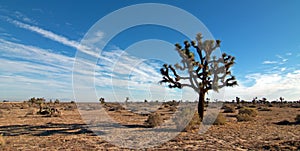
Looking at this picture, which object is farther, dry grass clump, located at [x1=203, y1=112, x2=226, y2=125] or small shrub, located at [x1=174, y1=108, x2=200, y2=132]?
dry grass clump, located at [x1=203, y1=112, x2=226, y2=125]

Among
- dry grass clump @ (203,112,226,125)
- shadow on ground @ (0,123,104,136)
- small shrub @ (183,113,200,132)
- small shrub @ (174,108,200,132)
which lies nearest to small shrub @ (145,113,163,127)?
small shrub @ (174,108,200,132)

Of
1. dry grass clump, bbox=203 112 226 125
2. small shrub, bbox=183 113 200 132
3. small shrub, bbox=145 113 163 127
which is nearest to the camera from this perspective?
small shrub, bbox=183 113 200 132

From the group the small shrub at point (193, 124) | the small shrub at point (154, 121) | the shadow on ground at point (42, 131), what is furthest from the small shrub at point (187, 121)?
the shadow on ground at point (42, 131)

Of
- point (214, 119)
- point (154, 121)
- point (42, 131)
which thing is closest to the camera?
point (42, 131)

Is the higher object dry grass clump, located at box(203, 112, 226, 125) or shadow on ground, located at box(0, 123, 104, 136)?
dry grass clump, located at box(203, 112, 226, 125)

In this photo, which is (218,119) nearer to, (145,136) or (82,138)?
(145,136)

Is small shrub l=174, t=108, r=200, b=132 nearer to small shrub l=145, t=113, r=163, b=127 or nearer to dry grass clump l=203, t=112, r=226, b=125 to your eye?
dry grass clump l=203, t=112, r=226, b=125

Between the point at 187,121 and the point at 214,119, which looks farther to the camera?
the point at 214,119

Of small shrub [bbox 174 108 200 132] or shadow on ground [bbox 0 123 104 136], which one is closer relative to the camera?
shadow on ground [bbox 0 123 104 136]

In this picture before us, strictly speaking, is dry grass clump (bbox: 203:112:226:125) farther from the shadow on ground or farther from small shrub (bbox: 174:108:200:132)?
the shadow on ground

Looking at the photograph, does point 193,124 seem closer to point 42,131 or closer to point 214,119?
point 214,119

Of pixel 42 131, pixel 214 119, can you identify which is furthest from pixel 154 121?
pixel 42 131

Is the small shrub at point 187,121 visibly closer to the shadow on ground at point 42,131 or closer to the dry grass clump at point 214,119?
the dry grass clump at point 214,119

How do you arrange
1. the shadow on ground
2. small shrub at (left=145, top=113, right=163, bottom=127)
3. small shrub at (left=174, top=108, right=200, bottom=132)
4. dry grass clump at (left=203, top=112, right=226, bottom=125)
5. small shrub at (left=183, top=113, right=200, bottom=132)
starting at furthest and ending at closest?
dry grass clump at (left=203, top=112, right=226, bottom=125) → small shrub at (left=145, top=113, right=163, bottom=127) → small shrub at (left=174, top=108, right=200, bottom=132) → small shrub at (left=183, top=113, right=200, bottom=132) → the shadow on ground
